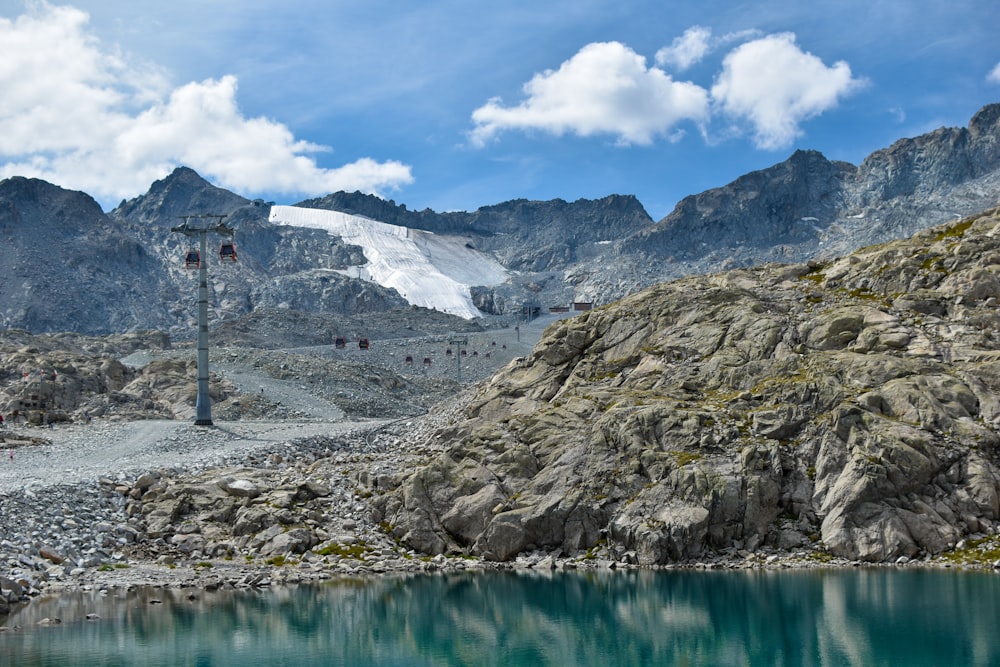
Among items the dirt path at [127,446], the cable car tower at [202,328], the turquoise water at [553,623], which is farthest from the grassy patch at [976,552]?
the cable car tower at [202,328]

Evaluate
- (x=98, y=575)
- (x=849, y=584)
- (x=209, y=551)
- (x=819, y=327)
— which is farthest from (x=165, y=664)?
(x=819, y=327)

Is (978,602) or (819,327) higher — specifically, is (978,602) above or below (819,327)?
below

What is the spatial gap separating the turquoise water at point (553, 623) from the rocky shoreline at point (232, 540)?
186 cm

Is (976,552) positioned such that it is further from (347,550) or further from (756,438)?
(347,550)

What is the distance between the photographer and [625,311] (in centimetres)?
7388

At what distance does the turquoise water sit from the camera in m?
36.5

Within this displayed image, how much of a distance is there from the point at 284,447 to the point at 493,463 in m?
19.8

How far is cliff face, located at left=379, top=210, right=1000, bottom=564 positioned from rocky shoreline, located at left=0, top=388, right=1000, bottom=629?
1.15 meters

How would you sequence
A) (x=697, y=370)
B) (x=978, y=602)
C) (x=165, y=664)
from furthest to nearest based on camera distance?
(x=697, y=370)
(x=978, y=602)
(x=165, y=664)

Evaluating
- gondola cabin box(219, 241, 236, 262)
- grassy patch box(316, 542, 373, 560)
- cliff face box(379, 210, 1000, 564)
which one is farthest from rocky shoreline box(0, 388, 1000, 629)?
gondola cabin box(219, 241, 236, 262)

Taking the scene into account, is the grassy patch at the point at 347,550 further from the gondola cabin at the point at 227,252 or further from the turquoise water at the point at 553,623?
the gondola cabin at the point at 227,252

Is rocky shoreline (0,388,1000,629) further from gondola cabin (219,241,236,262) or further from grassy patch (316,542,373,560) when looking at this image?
gondola cabin (219,241,236,262)

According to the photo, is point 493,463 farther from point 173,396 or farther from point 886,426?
point 173,396

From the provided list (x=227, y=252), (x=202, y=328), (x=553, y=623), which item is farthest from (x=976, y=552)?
(x=227, y=252)
